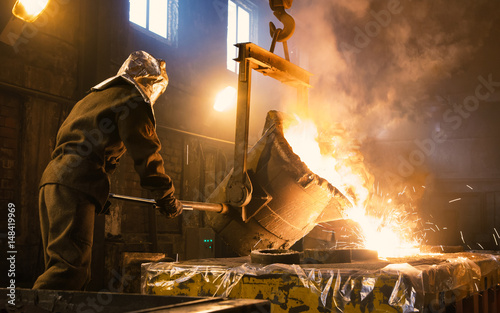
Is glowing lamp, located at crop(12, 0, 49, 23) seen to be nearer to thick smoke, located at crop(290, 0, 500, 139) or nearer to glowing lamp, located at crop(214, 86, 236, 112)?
thick smoke, located at crop(290, 0, 500, 139)

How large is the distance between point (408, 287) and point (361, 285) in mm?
209

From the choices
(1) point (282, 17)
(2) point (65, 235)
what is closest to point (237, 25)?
(1) point (282, 17)

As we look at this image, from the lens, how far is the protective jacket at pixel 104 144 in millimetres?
2788

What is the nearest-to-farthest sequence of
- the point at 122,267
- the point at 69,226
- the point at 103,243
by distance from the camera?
1. the point at 69,226
2. the point at 122,267
3. the point at 103,243

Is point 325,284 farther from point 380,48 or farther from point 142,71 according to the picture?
point 380,48

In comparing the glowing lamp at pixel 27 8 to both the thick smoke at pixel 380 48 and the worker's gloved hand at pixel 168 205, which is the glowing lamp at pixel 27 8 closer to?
the worker's gloved hand at pixel 168 205

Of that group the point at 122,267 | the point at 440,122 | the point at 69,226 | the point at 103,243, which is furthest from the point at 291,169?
the point at 440,122

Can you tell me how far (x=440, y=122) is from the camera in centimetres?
1356

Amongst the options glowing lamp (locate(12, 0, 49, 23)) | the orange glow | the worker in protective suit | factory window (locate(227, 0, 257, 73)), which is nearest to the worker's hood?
the worker in protective suit

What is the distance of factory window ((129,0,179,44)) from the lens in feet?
26.5

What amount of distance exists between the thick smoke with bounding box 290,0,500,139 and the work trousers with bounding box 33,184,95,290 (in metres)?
3.80

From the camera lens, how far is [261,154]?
345cm

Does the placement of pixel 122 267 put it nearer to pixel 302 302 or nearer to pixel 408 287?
pixel 302 302

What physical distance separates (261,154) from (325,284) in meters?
1.33
